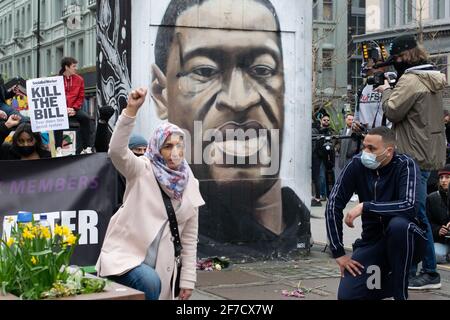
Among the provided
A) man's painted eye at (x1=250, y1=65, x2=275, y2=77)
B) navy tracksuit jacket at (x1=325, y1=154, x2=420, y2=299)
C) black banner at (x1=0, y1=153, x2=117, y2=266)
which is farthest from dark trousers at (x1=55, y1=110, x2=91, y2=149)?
navy tracksuit jacket at (x1=325, y1=154, x2=420, y2=299)

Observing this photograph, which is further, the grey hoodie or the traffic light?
the traffic light

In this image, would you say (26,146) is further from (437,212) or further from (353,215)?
(437,212)

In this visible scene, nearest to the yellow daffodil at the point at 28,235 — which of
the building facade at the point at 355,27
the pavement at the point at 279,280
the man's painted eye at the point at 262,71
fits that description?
the pavement at the point at 279,280

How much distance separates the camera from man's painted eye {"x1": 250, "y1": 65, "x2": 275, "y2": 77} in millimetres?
Answer: 9520

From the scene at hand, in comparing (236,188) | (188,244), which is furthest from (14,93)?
(188,244)

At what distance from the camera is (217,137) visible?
9.38m

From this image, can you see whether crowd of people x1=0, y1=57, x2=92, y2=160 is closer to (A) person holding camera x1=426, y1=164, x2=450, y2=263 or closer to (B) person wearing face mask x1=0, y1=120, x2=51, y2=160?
(B) person wearing face mask x1=0, y1=120, x2=51, y2=160

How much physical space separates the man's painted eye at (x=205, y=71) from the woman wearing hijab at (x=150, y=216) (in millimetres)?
3947

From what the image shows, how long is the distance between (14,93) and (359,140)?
5.20 m

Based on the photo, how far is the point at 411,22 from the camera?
146ft

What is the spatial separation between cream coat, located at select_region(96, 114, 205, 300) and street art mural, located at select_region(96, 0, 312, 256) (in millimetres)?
3841

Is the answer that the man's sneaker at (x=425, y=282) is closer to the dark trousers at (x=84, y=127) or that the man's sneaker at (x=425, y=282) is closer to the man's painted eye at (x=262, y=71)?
the man's painted eye at (x=262, y=71)

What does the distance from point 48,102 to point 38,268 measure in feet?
16.3

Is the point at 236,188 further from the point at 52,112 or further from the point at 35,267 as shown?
the point at 35,267
